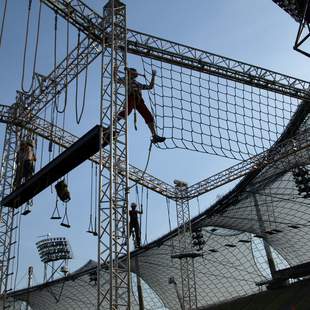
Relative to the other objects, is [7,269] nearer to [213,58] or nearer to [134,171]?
[134,171]

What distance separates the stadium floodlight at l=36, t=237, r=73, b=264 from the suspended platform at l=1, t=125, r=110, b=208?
80.4 feet

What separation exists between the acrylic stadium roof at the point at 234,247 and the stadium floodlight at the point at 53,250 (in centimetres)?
194

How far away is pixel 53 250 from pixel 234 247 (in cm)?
1587

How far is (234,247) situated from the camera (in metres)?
38.6

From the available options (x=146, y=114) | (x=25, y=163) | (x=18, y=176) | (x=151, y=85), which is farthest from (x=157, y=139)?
(x=18, y=176)

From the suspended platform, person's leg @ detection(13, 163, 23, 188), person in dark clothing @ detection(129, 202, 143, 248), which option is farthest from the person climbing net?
person in dark clothing @ detection(129, 202, 143, 248)

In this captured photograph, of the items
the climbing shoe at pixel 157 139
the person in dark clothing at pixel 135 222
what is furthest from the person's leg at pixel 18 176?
the climbing shoe at pixel 157 139

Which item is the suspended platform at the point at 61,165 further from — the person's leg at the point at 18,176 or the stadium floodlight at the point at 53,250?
the stadium floodlight at the point at 53,250

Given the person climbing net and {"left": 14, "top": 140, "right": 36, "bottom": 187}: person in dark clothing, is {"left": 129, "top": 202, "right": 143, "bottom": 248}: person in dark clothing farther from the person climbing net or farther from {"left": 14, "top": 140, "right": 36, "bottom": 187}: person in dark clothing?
the person climbing net

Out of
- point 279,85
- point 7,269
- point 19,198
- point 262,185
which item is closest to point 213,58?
point 279,85

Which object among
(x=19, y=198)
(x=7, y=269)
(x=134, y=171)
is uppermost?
(x=134, y=171)

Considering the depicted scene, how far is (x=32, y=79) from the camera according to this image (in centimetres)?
1623

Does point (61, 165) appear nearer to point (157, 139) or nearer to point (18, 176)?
point (157, 139)

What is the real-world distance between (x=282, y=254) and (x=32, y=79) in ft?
98.7
